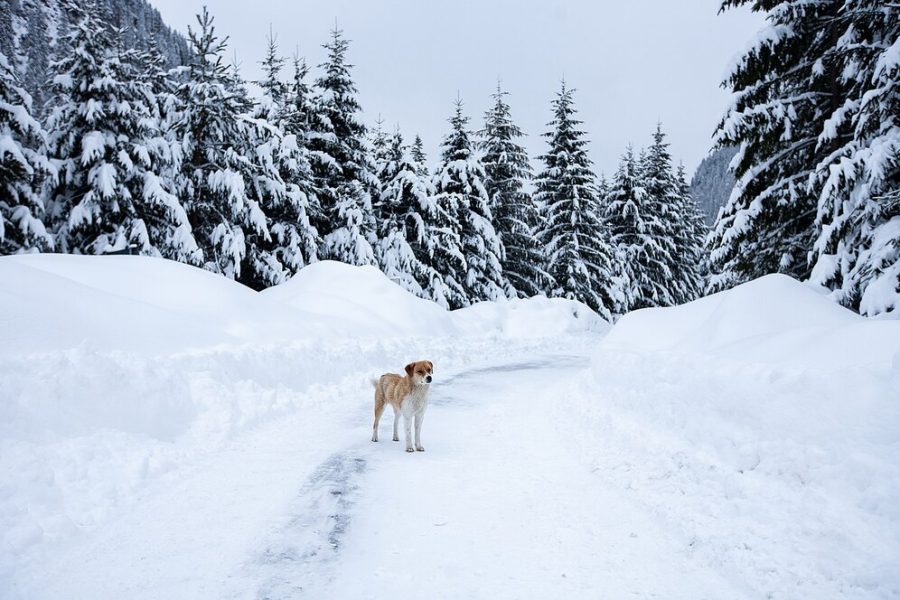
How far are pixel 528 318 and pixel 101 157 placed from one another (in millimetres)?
18398

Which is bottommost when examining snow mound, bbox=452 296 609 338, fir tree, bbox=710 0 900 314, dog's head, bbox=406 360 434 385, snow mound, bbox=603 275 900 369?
dog's head, bbox=406 360 434 385

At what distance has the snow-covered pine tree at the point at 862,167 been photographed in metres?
8.88

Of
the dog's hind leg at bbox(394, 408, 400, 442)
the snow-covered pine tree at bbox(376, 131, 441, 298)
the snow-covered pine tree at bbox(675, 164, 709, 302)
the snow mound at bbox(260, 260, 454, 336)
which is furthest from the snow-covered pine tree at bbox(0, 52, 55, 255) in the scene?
the snow-covered pine tree at bbox(675, 164, 709, 302)

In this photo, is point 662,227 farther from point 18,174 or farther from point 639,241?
point 18,174

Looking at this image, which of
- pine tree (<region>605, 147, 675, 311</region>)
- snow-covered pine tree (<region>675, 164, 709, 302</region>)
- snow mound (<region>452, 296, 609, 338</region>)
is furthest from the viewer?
snow-covered pine tree (<region>675, 164, 709, 302</region>)

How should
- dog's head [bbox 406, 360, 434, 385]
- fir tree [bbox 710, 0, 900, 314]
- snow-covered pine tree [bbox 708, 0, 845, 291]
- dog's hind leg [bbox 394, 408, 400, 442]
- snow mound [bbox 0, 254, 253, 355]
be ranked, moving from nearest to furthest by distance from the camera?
1. dog's head [bbox 406, 360, 434, 385]
2. snow mound [bbox 0, 254, 253, 355]
3. dog's hind leg [bbox 394, 408, 400, 442]
4. fir tree [bbox 710, 0, 900, 314]
5. snow-covered pine tree [bbox 708, 0, 845, 291]

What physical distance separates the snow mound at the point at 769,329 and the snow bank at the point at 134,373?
5824 millimetres

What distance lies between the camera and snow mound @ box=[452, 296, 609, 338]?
2303cm

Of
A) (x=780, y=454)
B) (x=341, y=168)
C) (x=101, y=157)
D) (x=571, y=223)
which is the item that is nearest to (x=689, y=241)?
(x=571, y=223)

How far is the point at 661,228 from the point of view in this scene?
118 feet

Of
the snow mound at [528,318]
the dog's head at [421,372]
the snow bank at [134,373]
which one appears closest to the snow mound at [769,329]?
Answer: the dog's head at [421,372]

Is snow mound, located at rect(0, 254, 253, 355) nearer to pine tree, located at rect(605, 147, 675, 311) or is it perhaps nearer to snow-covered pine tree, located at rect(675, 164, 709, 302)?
pine tree, located at rect(605, 147, 675, 311)

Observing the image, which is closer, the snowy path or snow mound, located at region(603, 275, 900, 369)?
the snowy path

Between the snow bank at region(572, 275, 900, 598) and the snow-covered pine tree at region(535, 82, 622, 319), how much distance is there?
23048 millimetres
